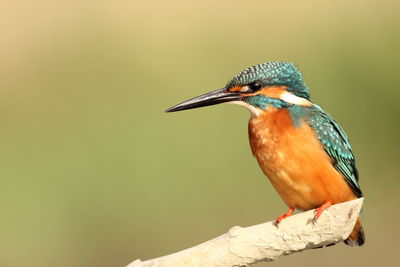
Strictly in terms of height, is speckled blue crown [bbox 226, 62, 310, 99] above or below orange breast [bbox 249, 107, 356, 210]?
above

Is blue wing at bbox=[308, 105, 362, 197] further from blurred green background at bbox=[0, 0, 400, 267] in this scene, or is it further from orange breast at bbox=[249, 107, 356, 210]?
blurred green background at bbox=[0, 0, 400, 267]

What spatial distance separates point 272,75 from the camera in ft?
11.6

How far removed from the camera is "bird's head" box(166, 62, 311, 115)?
139 inches

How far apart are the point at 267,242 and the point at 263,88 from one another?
66 centimetres

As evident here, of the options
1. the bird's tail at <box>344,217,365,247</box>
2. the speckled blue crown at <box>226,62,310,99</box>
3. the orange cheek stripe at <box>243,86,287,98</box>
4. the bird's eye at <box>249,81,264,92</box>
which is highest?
the speckled blue crown at <box>226,62,310,99</box>

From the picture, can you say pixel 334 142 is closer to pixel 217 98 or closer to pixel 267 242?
pixel 217 98

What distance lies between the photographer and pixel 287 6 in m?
7.53

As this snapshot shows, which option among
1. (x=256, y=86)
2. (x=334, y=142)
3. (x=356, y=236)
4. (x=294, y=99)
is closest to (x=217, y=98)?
(x=256, y=86)

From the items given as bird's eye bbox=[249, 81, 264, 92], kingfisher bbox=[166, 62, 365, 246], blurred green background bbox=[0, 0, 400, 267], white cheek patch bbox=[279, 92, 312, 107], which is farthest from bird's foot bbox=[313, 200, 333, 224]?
blurred green background bbox=[0, 0, 400, 267]

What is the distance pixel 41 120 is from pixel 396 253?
2.53m

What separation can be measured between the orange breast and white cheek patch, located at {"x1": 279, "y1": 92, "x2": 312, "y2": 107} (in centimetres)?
4

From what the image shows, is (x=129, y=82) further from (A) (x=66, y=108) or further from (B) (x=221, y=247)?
(B) (x=221, y=247)

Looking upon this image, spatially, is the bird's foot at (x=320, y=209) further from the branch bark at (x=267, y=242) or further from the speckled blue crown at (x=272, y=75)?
the speckled blue crown at (x=272, y=75)

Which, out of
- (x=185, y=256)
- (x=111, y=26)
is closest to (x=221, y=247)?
(x=185, y=256)
